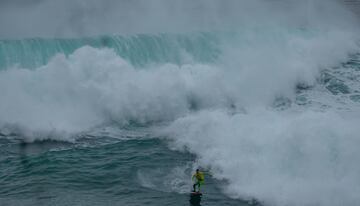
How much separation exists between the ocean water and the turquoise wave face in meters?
0.07

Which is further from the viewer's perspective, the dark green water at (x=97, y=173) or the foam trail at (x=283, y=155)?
the foam trail at (x=283, y=155)

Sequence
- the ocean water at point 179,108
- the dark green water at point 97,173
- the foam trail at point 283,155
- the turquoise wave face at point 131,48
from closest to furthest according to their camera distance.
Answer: the dark green water at point 97,173 < the foam trail at point 283,155 < the ocean water at point 179,108 < the turquoise wave face at point 131,48

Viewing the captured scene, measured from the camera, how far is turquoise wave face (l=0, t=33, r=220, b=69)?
24.4 meters

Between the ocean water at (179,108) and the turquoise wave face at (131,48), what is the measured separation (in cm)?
7

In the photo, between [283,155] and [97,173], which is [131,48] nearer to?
[97,173]

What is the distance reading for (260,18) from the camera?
112ft

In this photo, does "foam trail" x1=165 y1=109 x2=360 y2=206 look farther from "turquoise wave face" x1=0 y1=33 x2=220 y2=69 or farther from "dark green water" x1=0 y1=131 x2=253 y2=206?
"turquoise wave face" x1=0 y1=33 x2=220 y2=69

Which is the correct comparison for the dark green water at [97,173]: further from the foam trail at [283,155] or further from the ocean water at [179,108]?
the foam trail at [283,155]

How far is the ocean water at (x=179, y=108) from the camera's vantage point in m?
15.2

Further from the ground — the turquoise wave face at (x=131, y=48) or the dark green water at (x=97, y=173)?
the turquoise wave face at (x=131, y=48)

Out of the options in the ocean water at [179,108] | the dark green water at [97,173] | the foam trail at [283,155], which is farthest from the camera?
the ocean water at [179,108]

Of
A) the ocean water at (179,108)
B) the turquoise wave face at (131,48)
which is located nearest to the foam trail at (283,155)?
the ocean water at (179,108)

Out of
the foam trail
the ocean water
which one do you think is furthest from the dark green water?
the foam trail

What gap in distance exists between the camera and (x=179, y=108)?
22.2m
